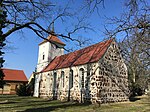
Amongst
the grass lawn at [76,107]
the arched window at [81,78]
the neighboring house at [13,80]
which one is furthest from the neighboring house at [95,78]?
the neighboring house at [13,80]

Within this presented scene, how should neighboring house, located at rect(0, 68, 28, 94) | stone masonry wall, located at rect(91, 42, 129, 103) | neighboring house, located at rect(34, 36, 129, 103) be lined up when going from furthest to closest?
neighboring house, located at rect(0, 68, 28, 94)
neighboring house, located at rect(34, 36, 129, 103)
stone masonry wall, located at rect(91, 42, 129, 103)

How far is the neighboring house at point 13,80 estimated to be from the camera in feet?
138

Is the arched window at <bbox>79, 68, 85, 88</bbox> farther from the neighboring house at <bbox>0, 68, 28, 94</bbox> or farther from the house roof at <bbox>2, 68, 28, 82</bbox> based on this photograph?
the house roof at <bbox>2, 68, 28, 82</bbox>

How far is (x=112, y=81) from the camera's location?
18.6 metres

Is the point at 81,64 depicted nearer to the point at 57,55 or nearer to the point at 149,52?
the point at 149,52

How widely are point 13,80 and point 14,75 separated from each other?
2005 mm

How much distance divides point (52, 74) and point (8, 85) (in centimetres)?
2142

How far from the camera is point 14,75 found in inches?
1764

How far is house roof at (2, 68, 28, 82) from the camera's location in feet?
142

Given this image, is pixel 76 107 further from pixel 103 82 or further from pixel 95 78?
pixel 103 82

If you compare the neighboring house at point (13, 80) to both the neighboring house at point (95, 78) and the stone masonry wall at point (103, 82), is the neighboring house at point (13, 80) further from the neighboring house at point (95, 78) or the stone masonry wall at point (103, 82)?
the stone masonry wall at point (103, 82)

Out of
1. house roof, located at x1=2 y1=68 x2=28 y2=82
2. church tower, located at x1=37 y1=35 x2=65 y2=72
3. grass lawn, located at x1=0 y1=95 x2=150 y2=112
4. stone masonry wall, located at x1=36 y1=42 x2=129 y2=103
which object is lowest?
grass lawn, located at x1=0 y1=95 x2=150 y2=112

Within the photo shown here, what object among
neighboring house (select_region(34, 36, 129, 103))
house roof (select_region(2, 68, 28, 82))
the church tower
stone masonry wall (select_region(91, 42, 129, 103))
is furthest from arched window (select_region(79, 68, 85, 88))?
house roof (select_region(2, 68, 28, 82))

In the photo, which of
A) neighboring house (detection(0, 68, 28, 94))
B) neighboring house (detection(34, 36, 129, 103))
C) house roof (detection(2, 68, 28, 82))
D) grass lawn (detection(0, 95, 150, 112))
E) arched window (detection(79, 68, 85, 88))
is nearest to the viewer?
grass lawn (detection(0, 95, 150, 112))
